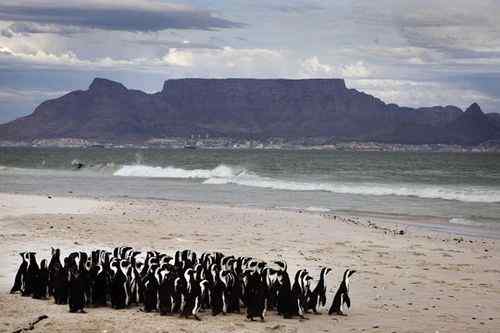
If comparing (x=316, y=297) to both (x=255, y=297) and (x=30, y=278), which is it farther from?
(x=30, y=278)

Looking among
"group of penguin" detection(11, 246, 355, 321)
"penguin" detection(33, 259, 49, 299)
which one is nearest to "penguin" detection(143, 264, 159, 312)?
"group of penguin" detection(11, 246, 355, 321)

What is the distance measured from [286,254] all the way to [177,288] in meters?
5.47

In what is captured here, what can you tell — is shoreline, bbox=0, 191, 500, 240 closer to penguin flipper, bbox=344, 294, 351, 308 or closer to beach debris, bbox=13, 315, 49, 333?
penguin flipper, bbox=344, 294, 351, 308

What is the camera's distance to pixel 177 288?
33.8 ft

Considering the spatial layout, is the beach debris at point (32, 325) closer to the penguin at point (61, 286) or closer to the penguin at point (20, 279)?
the penguin at point (61, 286)

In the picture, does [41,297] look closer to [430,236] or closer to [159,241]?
[159,241]

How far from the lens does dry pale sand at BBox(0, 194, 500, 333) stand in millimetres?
10062

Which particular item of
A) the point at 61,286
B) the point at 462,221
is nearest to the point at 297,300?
the point at 61,286

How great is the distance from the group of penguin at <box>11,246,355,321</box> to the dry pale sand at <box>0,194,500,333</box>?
0.18 m

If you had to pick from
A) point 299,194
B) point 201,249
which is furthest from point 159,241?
point 299,194

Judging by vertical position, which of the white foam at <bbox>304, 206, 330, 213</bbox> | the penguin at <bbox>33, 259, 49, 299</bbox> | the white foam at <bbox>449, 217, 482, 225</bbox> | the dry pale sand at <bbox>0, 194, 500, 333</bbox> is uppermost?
the penguin at <bbox>33, 259, 49, 299</bbox>

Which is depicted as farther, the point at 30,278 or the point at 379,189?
the point at 379,189

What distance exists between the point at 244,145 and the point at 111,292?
188 m

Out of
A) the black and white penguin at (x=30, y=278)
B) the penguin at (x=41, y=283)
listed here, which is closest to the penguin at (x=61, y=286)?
the penguin at (x=41, y=283)
